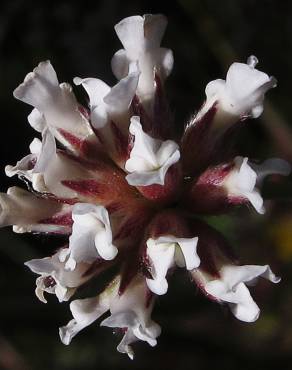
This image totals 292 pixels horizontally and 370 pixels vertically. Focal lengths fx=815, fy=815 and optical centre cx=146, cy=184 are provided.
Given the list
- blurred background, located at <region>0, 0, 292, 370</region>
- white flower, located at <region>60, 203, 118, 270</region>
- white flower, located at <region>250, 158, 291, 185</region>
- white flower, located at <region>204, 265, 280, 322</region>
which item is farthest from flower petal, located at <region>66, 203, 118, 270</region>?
blurred background, located at <region>0, 0, 292, 370</region>

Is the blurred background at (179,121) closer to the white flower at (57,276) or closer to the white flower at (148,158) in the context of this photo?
the white flower at (57,276)

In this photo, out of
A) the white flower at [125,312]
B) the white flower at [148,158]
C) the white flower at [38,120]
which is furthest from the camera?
the white flower at [38,120]

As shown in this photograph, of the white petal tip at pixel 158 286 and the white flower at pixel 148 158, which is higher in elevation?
the white flower at pixel 148 158

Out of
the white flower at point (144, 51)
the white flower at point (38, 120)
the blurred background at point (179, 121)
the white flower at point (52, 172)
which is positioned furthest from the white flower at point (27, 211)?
the blurred background at point (179, 121)

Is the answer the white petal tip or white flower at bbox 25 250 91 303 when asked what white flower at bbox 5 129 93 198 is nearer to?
white flower at bbox 25 250 91 303

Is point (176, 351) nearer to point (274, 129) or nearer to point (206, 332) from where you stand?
point (206, 332)

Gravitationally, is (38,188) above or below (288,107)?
above

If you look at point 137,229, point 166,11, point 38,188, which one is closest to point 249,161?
point 137,229
